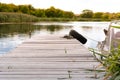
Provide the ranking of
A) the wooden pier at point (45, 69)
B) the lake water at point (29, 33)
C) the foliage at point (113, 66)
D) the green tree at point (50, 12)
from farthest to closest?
the green tree at point (50, 12) < the lake water at point (29, 33) < the wooden pier at point (45, 69) < the foliage at point (113, 66)

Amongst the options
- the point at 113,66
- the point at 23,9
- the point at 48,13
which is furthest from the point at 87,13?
the point at 113,66

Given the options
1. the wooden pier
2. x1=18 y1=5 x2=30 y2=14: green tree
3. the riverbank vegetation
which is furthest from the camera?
x1=18 y1=5 x2=30 y2=14: green tree

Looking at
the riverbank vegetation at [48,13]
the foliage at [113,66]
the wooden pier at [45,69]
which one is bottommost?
the riverbank vegetation at [48,13]

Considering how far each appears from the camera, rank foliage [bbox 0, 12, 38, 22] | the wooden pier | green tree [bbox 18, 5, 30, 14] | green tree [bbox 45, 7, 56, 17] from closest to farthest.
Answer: the wooden pier < foliage [bbox 0, 12, 38, 22] < green tree [bbox 18, 5, 30, 14] < green tree [bbox 45, 7, 56, 17]

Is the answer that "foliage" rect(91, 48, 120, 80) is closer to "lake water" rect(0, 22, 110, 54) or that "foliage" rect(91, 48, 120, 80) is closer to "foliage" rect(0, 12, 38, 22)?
"lake water" rect(0, 22, 110, 54)

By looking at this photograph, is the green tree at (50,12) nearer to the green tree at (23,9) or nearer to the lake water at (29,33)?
the green tree at (23,9)

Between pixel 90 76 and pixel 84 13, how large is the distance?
5196 centimetres

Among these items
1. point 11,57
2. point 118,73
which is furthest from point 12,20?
point 118,73

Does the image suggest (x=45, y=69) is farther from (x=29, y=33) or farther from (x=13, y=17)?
(x=13, y=17)

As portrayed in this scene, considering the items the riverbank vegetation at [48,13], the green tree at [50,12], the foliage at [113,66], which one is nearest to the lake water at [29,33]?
the foliage at [113,66]

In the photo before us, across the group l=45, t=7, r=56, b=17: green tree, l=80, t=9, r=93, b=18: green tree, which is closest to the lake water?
l=80, t=9, r=93, b=18: green tree

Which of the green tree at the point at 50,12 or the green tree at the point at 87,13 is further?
the green tree at the point at 50,12

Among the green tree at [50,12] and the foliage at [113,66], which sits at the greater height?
the foliage at [113,66]

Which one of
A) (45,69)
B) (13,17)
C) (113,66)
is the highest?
(113,66)
